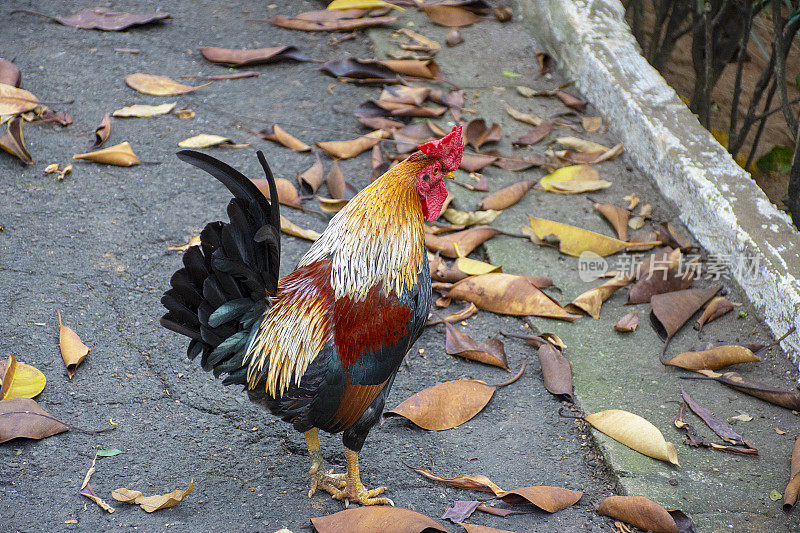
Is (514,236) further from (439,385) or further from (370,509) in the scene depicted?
(370,509)

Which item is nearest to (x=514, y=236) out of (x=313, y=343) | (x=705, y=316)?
(x=705, y=316)

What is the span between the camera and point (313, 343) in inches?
96.0

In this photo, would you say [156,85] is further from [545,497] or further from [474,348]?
[545,497]

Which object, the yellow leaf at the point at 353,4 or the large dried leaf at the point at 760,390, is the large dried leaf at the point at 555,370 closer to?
the large dried leaf at the point at 760,390

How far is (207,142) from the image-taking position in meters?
4.30

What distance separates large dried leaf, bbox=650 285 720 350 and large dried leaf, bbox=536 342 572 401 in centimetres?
50

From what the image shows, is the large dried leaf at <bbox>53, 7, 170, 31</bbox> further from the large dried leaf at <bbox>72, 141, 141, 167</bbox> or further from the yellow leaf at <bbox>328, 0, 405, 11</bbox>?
the large dried leaf at <bbox>72, 141, 141, 167</bbox>

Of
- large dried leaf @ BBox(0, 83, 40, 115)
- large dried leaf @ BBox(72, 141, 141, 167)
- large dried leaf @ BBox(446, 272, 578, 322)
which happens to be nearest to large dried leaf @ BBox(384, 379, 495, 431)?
large dried leaf @ BBox(446, 272, 578, 322)

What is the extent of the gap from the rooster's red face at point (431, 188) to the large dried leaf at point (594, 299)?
1195 mm

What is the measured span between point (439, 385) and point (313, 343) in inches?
31.5

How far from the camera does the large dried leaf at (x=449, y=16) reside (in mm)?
5832

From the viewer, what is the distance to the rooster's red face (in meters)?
2.55

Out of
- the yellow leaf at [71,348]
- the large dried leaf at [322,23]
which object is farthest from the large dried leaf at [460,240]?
the large dried leaf at [322,23]

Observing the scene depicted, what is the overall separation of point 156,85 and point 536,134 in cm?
250
